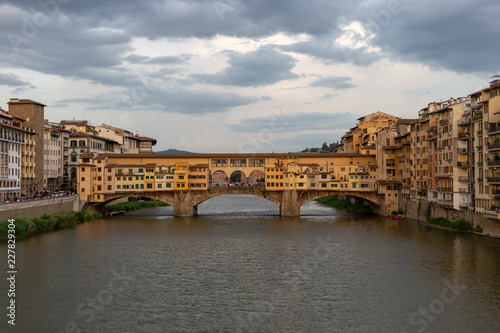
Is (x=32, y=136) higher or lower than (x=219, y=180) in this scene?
higher

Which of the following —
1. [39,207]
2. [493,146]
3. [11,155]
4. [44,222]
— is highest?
[11,155]

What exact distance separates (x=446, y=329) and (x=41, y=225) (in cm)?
4262

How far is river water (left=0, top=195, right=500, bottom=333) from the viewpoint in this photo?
25703 mm

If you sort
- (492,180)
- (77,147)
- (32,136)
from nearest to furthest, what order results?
1. (492,180)
2. (32,136)
3. (77,147)

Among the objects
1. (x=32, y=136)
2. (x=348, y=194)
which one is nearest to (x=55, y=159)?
(x=32, y=136)

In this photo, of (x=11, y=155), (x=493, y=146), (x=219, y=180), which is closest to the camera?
(x=493, y=146)

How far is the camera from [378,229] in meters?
58.4

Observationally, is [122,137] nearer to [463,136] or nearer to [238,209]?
[238,209]

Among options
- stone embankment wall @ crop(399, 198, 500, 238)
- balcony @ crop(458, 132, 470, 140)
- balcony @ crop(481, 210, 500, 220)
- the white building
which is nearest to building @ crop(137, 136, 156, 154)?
the white building

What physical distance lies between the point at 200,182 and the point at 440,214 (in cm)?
3381

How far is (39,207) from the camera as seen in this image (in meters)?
57.1

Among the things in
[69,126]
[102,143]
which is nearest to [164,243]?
[102,143]

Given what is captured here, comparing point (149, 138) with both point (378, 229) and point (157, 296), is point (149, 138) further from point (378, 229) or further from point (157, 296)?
point (157, 296)

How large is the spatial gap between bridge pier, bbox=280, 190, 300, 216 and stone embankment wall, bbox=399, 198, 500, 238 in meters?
15.4
